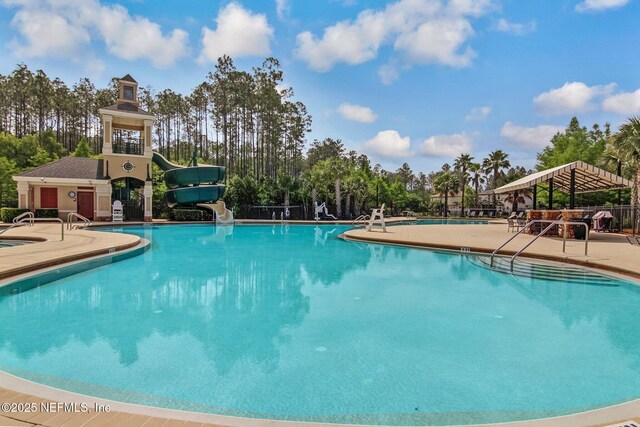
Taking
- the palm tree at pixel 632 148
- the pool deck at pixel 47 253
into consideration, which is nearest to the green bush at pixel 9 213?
the pool deck at pixel 47 253

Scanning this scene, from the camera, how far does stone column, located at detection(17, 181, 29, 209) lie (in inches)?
922

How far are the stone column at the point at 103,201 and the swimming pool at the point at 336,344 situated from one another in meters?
19.3

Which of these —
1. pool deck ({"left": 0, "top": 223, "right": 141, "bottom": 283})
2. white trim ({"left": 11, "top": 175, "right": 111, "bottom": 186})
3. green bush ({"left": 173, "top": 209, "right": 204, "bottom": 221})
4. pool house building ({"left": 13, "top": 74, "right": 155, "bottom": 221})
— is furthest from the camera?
green bush ({"left": 173, "top": 209, "right": 204, "bottom": 221})

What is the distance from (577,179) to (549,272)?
1222 centimetres

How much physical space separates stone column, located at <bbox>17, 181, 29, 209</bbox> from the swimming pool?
20.7 m

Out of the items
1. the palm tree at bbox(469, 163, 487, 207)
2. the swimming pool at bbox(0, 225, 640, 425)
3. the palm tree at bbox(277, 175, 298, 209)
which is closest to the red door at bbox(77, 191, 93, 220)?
the palm tree at bbox(277, 175, 298, 209)

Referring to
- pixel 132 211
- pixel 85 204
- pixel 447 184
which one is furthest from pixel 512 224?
pixel 447 184

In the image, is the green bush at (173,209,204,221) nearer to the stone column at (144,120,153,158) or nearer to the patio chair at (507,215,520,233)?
the stone column at (144,120,153,158)

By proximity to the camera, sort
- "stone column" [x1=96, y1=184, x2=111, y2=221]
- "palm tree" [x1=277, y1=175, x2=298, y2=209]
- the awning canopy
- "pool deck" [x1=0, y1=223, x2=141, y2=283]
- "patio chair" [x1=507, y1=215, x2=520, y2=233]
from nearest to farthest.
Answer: "pool deck" [x1=0, y1=223, x2=141, y2=283]
the awning canopy
"patio chair" [x1=507, y1=215, x2=520, y2=233]
"stone column" [x1=96, y1=184, x2=111, y2=221]
"palm tree" [x1=277, y1=175, x2=298, y2=209]

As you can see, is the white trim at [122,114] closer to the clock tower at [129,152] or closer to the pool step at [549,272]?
the clock tower at [129,152]

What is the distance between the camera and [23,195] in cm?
2356

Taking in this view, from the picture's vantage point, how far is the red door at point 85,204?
2539 centimetres

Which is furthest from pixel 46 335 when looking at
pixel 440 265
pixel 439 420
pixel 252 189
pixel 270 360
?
pixel 252 189

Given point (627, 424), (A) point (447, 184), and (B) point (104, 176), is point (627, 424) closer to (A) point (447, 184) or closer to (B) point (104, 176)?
(B) point (104, 176)
